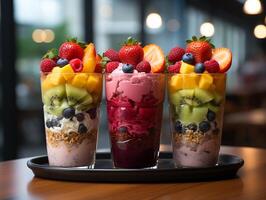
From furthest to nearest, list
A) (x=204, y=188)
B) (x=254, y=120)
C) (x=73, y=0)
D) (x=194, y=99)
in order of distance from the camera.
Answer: (x=254, y=120) < (x=73, y=0) < (x=194, y=99) < (x=204, y=188)

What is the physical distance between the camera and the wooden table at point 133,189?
1.14m

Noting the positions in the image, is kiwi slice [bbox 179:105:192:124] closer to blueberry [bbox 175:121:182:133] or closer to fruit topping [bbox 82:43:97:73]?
blueberry [bbox 175:121:182:133]

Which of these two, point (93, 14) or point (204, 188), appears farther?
point (93, 14)

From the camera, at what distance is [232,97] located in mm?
5785

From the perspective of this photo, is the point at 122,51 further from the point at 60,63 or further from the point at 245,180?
the point at 245,180

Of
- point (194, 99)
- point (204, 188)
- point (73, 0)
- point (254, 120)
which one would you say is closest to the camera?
point (204, 188)

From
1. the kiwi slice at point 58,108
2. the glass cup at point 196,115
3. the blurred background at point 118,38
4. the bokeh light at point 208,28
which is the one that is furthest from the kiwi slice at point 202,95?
the bokeh light at point 208,28

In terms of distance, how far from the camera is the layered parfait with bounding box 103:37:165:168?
1326 millimetres

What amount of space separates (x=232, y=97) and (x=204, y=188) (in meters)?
4.66

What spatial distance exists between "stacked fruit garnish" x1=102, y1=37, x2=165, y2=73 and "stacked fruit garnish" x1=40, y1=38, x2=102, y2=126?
0.14ft

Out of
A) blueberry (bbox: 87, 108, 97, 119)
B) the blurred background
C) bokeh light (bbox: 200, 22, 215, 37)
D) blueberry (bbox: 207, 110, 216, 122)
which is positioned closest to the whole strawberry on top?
blueberry (bbox: 207, 110, 216, 122)

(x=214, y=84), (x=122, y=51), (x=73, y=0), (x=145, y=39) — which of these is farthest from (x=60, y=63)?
(x=145, y=39)

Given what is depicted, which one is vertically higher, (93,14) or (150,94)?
(93,14)

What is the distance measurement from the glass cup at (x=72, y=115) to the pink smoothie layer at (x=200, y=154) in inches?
8.7
